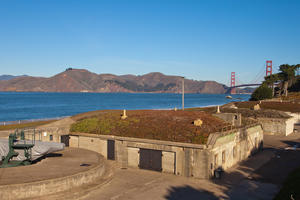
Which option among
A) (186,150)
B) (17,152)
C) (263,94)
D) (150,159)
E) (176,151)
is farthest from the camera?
(263,94)

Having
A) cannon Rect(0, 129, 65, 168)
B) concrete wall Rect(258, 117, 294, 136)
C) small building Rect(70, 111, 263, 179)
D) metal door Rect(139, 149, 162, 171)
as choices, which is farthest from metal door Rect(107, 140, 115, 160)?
concrete wall Rect(258, 117, 294, 136)

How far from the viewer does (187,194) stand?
67.9 feet

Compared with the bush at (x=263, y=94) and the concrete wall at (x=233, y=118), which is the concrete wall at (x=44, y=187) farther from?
the bush at (x=263, y=94)

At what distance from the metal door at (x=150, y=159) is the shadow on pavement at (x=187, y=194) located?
15.4 ft

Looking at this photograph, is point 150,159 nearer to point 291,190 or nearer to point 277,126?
point 291,190

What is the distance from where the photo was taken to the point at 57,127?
3259 centimetres

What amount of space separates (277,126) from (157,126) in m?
32.5

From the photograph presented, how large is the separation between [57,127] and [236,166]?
70.3 feet

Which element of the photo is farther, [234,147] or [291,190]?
[234,147]

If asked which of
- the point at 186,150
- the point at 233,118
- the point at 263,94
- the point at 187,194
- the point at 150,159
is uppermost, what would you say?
the point at 263,94

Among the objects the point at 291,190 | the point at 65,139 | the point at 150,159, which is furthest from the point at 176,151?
the point at 65,139

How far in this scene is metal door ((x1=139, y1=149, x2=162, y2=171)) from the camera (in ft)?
86.6

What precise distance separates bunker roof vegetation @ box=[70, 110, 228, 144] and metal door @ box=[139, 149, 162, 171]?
144 centimetres

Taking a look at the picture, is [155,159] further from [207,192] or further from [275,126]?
[275,126]
